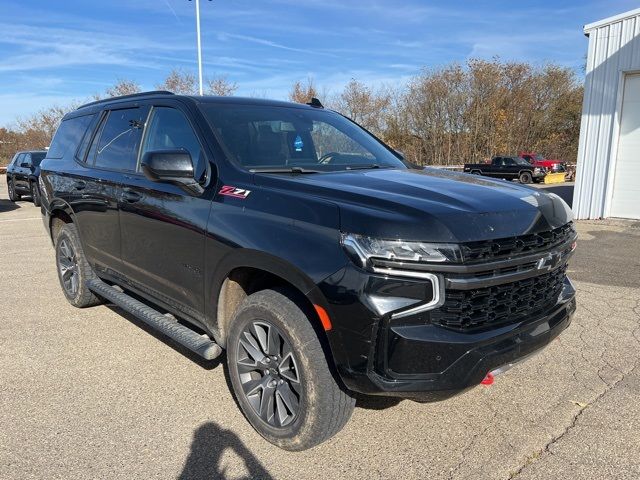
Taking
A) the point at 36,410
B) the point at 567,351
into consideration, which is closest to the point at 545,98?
the point at 567,351

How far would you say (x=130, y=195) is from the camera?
3.94 m

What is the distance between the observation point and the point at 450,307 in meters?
2.38

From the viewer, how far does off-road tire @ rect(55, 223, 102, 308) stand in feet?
16.5

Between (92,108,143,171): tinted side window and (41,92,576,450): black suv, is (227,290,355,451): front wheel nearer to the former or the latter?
(41,92,576,450): black suv

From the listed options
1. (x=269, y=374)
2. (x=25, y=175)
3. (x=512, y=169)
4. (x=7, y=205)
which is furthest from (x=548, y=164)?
(x=269, y=374)

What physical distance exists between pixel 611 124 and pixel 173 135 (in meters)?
11.1

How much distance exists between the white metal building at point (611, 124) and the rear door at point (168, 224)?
11.1 m

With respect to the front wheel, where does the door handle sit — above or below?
above

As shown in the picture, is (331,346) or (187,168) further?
(187,168)

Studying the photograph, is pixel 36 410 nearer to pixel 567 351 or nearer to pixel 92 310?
pixel 92 310

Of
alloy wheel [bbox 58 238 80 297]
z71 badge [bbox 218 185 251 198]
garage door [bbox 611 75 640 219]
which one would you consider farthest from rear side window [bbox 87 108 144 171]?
garage door [bbox 611 75 640 219]

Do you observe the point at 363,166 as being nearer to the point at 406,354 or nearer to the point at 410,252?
the point at 410,252

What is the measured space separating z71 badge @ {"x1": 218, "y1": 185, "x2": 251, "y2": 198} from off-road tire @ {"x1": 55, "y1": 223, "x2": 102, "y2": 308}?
258cm

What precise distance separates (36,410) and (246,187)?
2008mm
